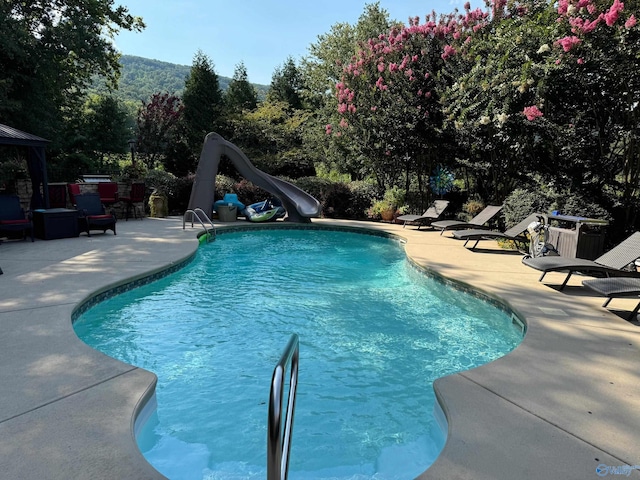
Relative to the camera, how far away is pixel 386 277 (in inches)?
292

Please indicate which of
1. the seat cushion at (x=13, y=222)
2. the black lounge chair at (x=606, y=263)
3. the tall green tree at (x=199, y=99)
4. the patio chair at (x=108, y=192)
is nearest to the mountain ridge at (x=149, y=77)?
the tall green tree at (x=199, y=99)

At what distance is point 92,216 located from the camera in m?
9.26

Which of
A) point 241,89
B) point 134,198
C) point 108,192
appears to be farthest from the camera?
point 241,89

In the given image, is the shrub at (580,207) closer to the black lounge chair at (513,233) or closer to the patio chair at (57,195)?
the black lounge chair at (513,233)

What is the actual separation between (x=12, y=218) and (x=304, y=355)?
24.6 feet

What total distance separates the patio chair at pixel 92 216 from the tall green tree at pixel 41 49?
22.6 ft

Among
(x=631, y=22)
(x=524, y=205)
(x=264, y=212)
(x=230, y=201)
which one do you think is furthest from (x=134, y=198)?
(x=631, y=22)

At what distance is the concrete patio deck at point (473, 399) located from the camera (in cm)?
208

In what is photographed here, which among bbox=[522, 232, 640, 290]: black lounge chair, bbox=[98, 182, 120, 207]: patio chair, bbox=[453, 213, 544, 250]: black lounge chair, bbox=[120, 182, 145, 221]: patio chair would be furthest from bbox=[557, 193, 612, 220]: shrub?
bbox=[98, 182, 120, 207]: patio chair

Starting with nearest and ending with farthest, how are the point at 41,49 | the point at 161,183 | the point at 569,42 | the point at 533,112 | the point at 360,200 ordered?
the point at 569,42
the point at 533,112
the point at 41,49
the point at 161,183
the point at 360,200

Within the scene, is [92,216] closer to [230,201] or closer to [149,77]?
[230,201]

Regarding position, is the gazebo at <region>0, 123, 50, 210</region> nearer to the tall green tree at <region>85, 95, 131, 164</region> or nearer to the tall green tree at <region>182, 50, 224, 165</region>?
the tall green tree at <region>182, 50, 224, 165</region>

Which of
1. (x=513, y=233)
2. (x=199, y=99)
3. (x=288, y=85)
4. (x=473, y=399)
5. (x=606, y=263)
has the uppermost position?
(x=288, y=85)

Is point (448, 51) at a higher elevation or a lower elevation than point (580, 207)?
higher
